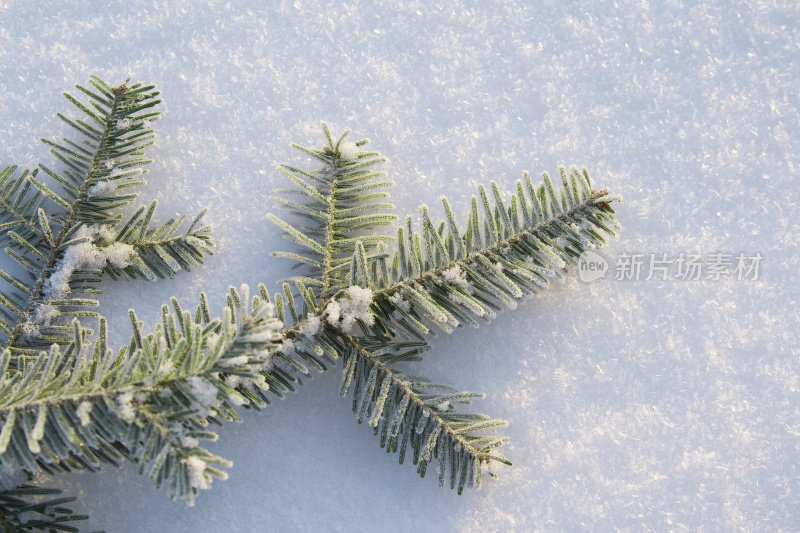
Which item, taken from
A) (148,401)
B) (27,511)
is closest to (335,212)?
(148,401)

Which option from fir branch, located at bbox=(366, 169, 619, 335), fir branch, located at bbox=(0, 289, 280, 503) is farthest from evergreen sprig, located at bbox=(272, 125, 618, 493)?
fir branch, located at bbox=(0, 289, 280, 503)

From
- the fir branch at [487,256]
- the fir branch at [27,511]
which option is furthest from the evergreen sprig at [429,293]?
the fir branch at [27,511]

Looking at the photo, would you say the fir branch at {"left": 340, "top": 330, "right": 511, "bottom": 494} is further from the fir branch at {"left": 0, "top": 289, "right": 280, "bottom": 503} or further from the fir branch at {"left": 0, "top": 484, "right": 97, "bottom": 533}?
the fir branch at {"left": 0, "top": 484, "right": 97, "bottom": 533}

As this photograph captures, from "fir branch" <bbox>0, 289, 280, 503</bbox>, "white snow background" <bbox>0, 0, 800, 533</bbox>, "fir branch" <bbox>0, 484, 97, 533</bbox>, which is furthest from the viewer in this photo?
"white snow background" <bbox>0, 0, 800, 533</bbox>

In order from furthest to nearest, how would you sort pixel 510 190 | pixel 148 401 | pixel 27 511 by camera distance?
pixel 510 190
pixel 27 511
pixel 148 401

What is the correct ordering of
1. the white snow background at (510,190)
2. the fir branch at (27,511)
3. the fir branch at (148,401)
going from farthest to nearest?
the white snow background at (510,190), the fir branch at (27,511), the fir branch at (148,401)

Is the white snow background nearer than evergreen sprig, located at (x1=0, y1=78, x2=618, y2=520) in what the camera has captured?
No

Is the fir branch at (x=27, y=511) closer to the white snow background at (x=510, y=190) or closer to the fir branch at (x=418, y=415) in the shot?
the white snow background at (x=510, y=190)

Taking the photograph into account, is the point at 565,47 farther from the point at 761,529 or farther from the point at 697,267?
the point at 761,529

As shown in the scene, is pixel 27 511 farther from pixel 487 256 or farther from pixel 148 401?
pixel 487 256
